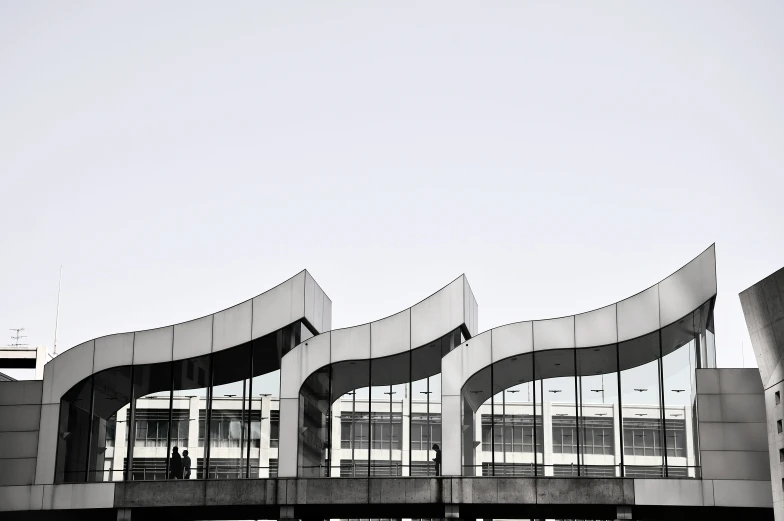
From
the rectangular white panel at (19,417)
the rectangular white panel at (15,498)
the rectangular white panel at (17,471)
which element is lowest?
the rectangular white panel at (15,498)

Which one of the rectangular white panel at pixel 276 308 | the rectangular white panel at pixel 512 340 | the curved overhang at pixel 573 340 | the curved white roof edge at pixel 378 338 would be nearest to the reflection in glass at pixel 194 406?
the rectangular white panel at pixel 276 308

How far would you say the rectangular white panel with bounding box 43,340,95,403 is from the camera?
47156 mm

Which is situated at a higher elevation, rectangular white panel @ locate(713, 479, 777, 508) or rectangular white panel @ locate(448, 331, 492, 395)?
rectangular white panel @ locate(448, 331, 492, 395)

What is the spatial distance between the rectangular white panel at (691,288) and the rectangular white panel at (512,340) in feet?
18.1

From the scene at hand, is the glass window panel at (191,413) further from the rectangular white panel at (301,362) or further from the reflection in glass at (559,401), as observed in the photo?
the reflection in glass at (559,401)

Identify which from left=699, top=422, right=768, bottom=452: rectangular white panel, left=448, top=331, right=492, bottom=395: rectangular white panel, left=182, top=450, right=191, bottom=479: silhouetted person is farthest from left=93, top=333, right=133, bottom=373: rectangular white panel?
left=699, top=422, right=768, bottom=452: rectangular white panel

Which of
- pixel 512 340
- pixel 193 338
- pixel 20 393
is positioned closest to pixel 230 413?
pixel 193 338

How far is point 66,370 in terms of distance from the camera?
47562 millimetres

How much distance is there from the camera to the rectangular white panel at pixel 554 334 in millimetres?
45062

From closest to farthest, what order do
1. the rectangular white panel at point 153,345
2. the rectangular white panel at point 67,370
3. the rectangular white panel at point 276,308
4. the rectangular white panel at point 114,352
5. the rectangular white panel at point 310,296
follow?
the rectangular white panel at point 276,308 < the rectangular white panel at point 67,370 < the rectangular white panel at point 153,345 < the rectangular white panel at point 114,352 < the rectangular white panel at point 310,296

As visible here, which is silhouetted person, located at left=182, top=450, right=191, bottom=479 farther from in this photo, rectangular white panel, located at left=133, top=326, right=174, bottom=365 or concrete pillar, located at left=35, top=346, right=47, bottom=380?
concrete pillar, located at left=35, top=346, right=47, bottom=380

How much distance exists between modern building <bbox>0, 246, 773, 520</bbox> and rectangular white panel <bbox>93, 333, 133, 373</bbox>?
10 centimetres

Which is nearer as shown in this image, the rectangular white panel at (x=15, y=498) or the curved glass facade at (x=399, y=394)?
the curved glass facade at (x=399, y=394)

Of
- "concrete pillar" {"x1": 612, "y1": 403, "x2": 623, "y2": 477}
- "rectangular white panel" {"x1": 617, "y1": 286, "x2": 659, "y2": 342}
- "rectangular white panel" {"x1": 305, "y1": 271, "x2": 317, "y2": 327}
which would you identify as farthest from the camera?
"rectangular white panel" {"x1": 305, "y1": 271, "x2": 317, "y2": 327}
